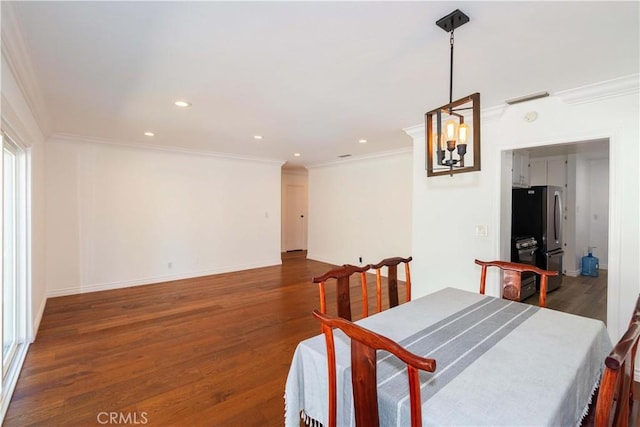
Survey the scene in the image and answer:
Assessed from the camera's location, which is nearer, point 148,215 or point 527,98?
point 527,98

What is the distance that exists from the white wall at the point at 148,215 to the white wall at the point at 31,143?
0.63 metres

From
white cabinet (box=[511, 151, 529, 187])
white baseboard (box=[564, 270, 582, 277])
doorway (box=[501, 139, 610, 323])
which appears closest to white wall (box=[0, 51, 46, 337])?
white cabinet (box=[511, 151, 529, 187])

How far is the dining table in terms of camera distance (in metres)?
0.97

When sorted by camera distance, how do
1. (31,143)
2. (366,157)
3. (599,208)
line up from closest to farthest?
(31,143)
(366,157)
(599,208)

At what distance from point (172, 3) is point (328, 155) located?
175 inches

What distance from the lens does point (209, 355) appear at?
267 centimetres

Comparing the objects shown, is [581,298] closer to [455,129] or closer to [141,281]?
[455,129]

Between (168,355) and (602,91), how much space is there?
423 centimetres

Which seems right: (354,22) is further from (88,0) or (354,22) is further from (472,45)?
(88,0)

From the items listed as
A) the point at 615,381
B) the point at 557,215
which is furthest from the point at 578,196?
the point at 615,381

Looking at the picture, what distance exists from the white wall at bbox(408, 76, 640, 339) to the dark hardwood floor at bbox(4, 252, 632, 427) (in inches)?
50.2

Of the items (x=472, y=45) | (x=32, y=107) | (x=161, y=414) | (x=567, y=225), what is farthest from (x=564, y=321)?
(x=567, y=225)

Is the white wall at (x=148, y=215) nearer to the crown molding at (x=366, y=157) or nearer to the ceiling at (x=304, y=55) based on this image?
the crown molding at (x=366, y=157)

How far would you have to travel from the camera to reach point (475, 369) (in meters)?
1.17
